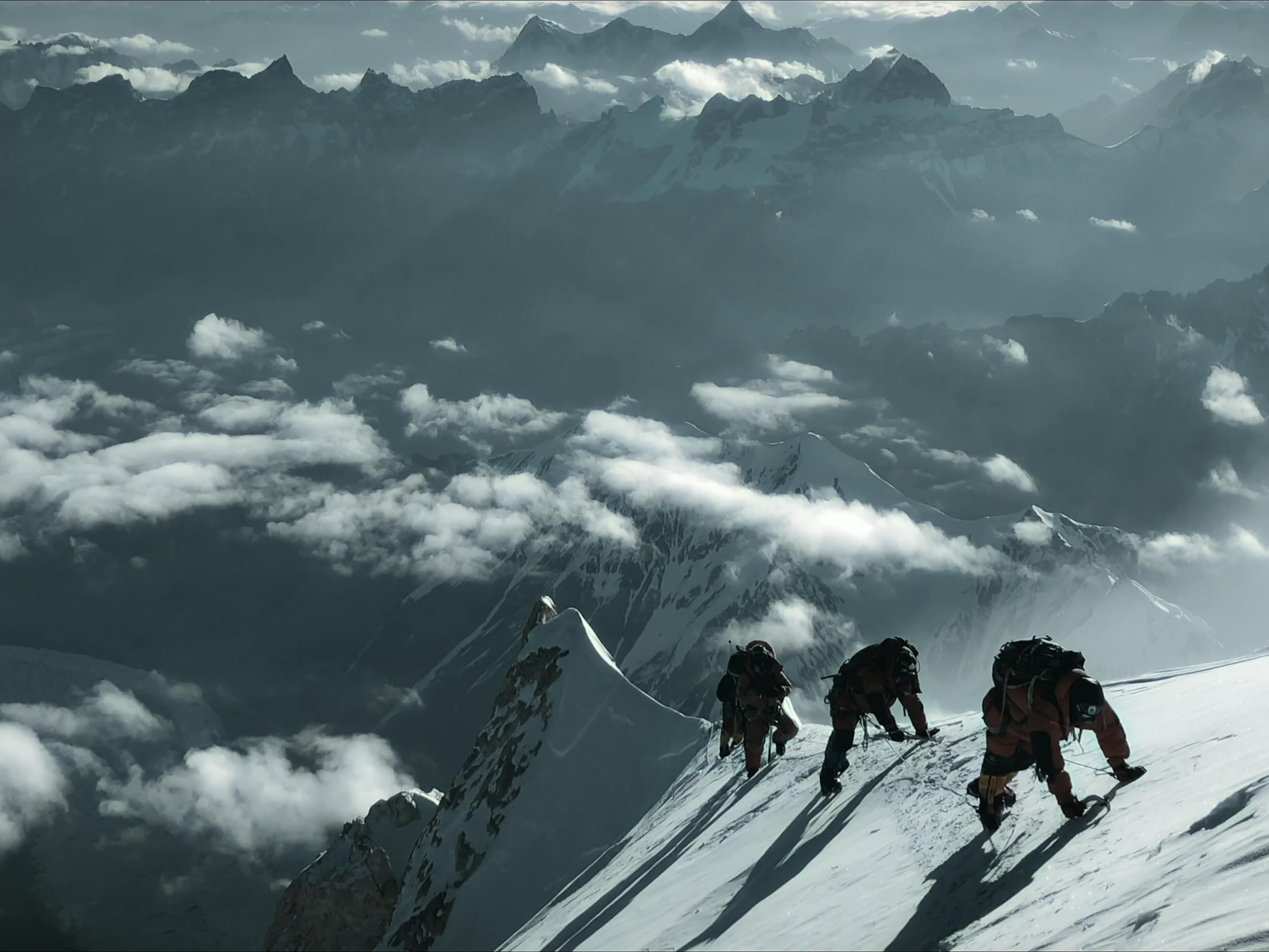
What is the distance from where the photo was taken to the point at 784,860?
81.0 feet

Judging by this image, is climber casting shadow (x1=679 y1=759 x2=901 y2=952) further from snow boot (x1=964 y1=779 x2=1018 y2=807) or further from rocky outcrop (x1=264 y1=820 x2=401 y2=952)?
rocky outcrop (x1=264 y1=820 x2=401 y2=952)

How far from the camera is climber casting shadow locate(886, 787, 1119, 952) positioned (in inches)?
635

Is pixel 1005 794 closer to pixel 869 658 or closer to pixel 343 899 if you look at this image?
pixel 869 658

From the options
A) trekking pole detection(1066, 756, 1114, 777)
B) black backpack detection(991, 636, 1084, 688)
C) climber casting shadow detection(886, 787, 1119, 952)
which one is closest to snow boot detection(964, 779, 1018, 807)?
climber casting shadow detection(886, 787, 1119, 952)

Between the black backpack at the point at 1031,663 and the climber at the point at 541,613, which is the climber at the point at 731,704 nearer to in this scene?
the black backpack at the point at 1031,663

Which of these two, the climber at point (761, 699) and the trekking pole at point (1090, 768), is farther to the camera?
the climber at point (761, 699)

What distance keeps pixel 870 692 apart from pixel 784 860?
4418mm

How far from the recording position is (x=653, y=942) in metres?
24.2

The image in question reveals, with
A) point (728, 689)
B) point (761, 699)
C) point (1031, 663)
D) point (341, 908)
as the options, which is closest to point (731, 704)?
point (728, 689)

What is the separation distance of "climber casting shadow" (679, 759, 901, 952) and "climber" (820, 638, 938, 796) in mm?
1029

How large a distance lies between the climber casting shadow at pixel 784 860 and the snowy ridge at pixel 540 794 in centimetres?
1997

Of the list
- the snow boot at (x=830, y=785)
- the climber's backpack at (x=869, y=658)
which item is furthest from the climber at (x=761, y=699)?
the climber's backpack at (x=869, y=658)

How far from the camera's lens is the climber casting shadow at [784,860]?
882 inches

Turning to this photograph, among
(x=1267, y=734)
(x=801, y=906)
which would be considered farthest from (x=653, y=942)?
(x=1267, y=734)
